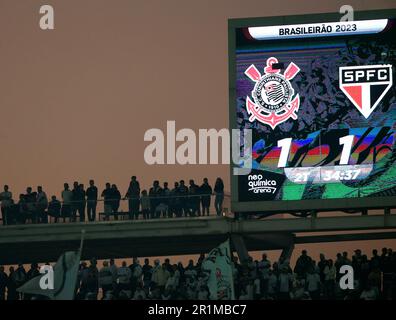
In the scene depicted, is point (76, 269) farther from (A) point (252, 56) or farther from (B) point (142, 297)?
(A) point (252, 56)

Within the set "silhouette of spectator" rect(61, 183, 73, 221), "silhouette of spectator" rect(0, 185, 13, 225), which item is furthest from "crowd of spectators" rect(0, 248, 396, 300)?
"silhouette of spectator" rect(0, 185, 13, 225)

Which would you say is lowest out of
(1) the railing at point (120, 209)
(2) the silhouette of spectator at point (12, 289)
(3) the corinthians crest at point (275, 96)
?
(2) the silhouette of spectator at point (12, 289)

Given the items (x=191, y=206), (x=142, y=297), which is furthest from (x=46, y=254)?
(x=142, y=297)

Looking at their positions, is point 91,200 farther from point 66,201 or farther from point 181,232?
point 181,232

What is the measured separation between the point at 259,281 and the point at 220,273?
1192 millimetres

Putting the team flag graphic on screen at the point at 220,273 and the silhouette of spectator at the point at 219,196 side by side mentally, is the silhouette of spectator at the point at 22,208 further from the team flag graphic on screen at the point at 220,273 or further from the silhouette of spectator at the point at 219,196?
the team flag graphic on screen at the point at 220,273

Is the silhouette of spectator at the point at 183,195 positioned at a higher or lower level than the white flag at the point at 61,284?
higher

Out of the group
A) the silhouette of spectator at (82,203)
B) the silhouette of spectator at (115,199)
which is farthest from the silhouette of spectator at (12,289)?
the silhouette of spectator at (115,199)

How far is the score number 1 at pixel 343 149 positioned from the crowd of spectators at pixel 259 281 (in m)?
4.16

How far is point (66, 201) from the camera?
50594 millimetres

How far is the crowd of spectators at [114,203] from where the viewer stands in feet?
164

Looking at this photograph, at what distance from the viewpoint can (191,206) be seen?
49938 millimetres

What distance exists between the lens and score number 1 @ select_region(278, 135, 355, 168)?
49.2m

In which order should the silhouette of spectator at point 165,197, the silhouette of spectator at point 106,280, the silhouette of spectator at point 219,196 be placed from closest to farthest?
the silhouette of spectator at point 106,280 → the silhouette of spectator at point 219,196 → the silhouette of spectator at point 165,197
